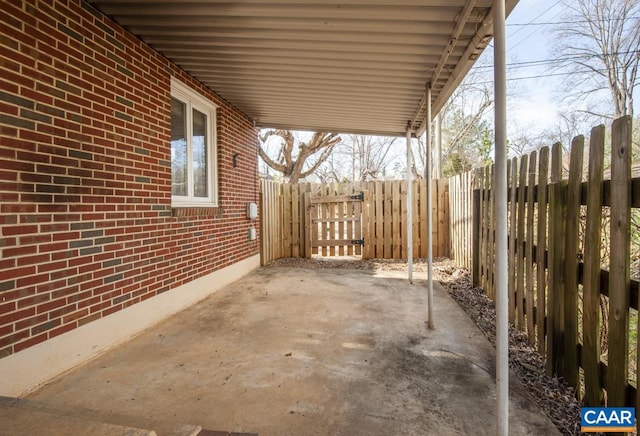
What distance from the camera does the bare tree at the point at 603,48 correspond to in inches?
534

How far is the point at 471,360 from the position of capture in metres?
2.48

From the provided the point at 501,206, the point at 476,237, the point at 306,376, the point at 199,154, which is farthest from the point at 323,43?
the point at 476,237

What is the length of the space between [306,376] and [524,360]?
5.39 feet

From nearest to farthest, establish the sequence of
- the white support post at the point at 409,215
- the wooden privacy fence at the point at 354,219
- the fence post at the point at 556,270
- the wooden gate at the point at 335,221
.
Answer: the fence post at the point at 556,270 < the white support post at the point at 409,215 < the wooden privacy fence at the point at 354,219 < the wooden gate at the point at 335,221

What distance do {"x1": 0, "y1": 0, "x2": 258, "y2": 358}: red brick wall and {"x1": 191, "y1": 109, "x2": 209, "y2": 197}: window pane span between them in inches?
27.8

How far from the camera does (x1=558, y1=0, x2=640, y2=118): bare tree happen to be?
13.6 meters

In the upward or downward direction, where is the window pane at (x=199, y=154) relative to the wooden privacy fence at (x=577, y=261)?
upward

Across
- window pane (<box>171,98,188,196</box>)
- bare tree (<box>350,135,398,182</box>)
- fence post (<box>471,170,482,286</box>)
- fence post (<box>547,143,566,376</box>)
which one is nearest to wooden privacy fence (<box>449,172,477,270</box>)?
fence post (<box>471,170,482,286</box>)

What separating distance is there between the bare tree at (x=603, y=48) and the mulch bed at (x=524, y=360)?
1433cm

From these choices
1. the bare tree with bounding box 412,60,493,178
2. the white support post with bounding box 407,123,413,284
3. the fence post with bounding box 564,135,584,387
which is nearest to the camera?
the fence post with bounding box 564,135,584,387

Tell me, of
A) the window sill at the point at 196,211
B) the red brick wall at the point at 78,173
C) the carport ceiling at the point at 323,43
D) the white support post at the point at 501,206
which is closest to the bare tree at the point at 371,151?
the window sill at the point at 196,211

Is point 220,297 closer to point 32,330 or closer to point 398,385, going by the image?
point 32,330

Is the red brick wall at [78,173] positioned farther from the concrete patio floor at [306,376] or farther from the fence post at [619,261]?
the fence post at [619,261]

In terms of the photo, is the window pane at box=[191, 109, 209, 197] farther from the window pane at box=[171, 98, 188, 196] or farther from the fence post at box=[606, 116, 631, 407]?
the fence post at box=[606, 116, 631, 407]
